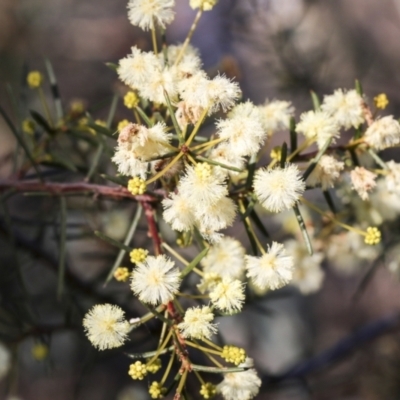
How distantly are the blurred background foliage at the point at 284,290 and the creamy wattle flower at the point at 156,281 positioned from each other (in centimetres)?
50

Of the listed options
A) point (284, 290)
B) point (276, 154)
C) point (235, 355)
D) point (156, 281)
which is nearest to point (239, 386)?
point (235, 355)

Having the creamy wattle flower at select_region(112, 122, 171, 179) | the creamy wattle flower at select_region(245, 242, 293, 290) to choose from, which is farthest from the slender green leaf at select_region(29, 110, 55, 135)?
the creamy wattle flower at select_region(245, 242, 293, 290)

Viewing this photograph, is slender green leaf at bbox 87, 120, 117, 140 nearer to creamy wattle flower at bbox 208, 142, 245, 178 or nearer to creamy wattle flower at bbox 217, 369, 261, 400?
creamy wattle flower at bbox 208, 142, 245, 178

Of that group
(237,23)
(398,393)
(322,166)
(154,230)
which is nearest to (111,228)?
(154,230)

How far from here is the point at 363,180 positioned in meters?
0.68

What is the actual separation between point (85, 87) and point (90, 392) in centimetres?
119

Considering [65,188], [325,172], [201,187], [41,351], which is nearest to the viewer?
[201,187]

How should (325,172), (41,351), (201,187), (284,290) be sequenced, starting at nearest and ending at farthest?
(201,187) → (325,172) → (41,351) → (284,290)

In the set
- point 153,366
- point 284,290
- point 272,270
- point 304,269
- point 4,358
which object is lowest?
point 284,290

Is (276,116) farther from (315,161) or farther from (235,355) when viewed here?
(235,355)

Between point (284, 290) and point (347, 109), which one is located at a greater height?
point (347, 109)

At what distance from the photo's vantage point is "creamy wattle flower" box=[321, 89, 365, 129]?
71 centimetres

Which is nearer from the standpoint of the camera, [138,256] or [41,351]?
[138,256]

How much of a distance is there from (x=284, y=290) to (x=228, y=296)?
3.73 feet
